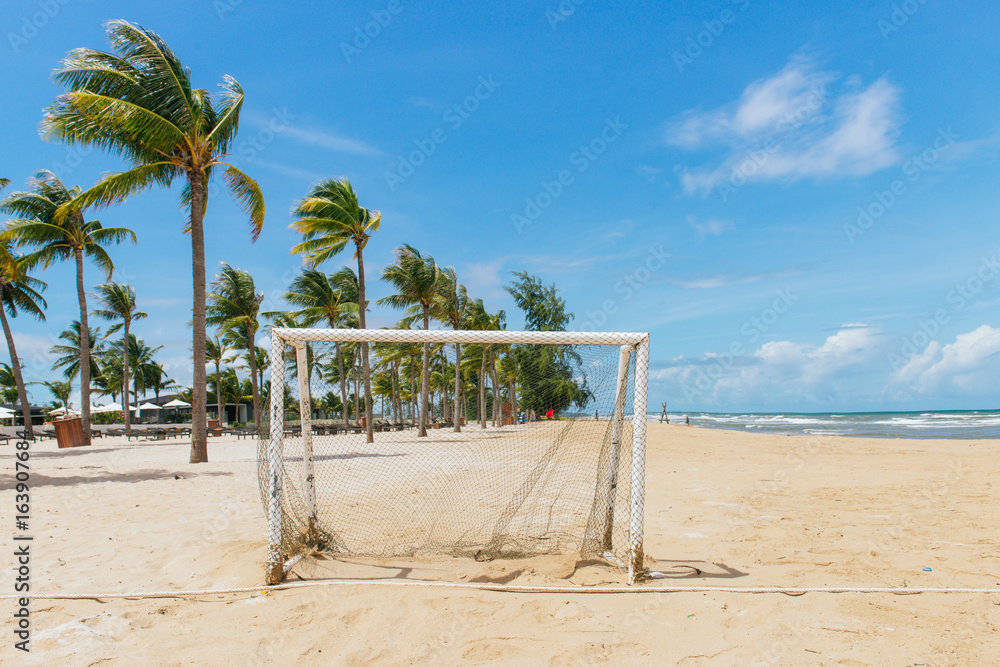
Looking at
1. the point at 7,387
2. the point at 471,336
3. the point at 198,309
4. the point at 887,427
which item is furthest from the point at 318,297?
the point at 7,387

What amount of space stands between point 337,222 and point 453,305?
28.7 ft

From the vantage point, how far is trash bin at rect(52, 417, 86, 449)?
747 inches

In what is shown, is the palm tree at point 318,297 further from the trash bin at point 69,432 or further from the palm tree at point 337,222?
the trash bin at point 69,432

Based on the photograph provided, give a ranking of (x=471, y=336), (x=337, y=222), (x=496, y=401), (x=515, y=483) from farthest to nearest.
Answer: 1. (x=496, y=401)
2. (x=337, y=222)
3. (x=515, y=483)
4. (x=471, y=336)

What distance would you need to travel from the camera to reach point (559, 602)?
→ 3.84 meters

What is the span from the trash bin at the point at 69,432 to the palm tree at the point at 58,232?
19 centimetres

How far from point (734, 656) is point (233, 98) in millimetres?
14324

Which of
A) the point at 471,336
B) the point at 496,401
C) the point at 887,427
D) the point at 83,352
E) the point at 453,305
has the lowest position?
the point at 887,427

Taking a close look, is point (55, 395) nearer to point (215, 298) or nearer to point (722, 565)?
point (215, 298)

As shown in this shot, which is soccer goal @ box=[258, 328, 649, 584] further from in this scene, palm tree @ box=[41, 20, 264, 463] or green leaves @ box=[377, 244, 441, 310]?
green leaves @ box=[377, 244, 441, 310]

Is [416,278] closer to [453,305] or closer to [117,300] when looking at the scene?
[453,305]

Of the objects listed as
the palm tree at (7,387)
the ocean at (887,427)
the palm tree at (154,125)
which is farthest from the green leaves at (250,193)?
the palm tree at (7,387)

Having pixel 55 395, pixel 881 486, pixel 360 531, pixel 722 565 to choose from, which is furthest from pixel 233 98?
pixel 55 395

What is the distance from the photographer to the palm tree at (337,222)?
1820 cm
